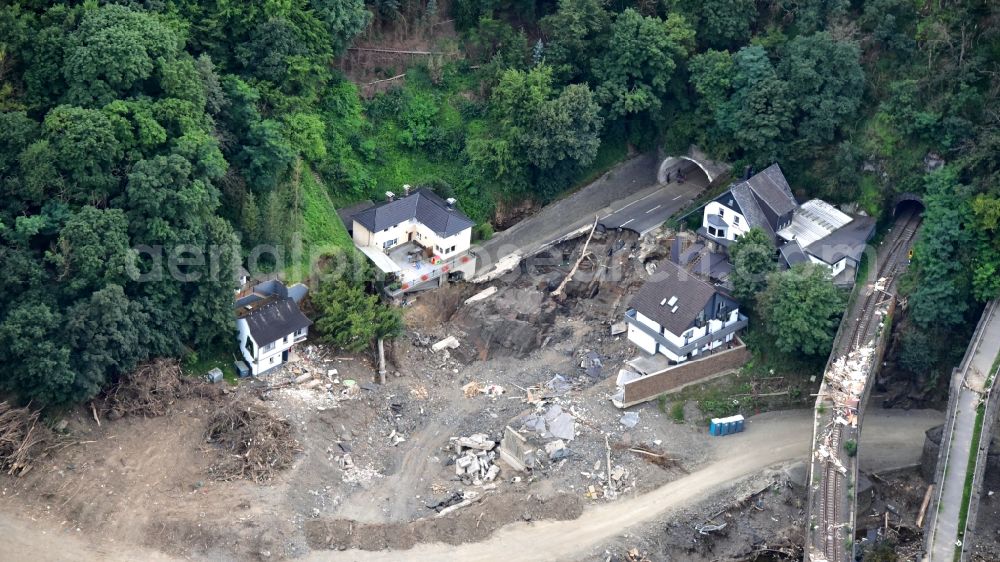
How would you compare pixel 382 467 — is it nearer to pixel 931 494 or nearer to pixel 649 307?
pixel 649 307

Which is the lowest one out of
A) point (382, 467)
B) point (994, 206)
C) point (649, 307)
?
point (382, 467)

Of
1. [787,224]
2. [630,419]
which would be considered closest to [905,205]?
[787,224]

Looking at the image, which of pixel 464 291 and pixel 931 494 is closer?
pixel 931 494

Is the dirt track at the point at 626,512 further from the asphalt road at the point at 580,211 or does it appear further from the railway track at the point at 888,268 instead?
the asphalt road at the point at 580,211

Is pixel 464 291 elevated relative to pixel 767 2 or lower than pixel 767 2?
lower

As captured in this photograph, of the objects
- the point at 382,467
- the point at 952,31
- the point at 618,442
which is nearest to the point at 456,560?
the point at 382,467

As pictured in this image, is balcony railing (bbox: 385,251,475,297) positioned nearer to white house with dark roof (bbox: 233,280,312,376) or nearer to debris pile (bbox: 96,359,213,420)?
white house with dark roof (bbox: 233,280,312,376)

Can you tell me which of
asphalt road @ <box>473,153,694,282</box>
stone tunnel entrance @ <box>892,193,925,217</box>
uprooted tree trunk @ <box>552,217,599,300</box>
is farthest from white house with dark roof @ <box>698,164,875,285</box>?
uprooted tree trunk @ <box>552,217,599,300</box>
